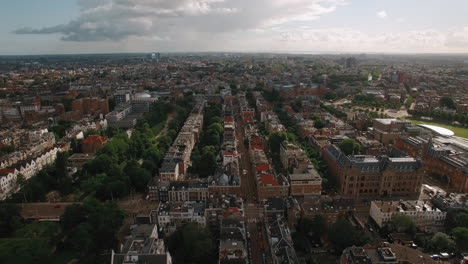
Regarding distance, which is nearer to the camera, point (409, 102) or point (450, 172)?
point (450, 172)

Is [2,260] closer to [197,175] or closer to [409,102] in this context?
[197,175]

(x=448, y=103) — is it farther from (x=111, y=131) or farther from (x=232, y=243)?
(x=111, y=131)

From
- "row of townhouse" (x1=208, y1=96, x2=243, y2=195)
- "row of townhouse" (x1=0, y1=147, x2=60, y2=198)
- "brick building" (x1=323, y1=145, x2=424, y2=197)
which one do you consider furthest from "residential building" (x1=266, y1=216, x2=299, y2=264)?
"row of townhouse" (x1=0, y1=147, x2=60, y2=198)

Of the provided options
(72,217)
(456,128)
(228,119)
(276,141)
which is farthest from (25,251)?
(456,128)

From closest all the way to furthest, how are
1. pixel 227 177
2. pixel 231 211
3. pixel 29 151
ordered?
1. pixel 231 211
2. pixel 227 177
3. pixel 29 151

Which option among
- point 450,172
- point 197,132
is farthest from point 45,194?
point 450,172

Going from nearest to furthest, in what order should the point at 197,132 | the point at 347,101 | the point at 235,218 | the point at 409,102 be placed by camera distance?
the point at 235,218
the point at 197,132
the point at 409,102
the point at 347,101

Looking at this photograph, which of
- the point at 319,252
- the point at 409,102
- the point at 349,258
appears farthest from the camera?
the point at 409,102
